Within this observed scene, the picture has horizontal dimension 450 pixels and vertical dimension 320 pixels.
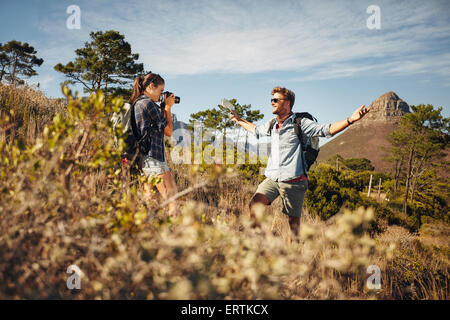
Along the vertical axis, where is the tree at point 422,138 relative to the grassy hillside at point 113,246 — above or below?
above

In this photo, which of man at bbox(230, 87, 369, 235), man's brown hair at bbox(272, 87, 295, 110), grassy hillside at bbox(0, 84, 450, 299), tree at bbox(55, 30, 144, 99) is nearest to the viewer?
grassy hillside at bbox(0, 84, 450, 299)

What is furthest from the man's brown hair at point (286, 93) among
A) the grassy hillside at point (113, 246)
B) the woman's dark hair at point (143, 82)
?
the grassy hillside at point (113, 246)

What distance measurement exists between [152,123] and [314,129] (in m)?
1.81

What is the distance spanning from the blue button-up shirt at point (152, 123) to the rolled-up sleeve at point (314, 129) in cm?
161

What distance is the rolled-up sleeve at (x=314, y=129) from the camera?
2.72 meters

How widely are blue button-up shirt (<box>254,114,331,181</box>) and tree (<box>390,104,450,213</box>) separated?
33.4 meters

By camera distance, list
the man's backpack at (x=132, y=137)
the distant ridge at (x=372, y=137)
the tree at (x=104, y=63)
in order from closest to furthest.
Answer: the man's backpack at (x=132, y=137) → the tree at (x=104, y=63) → the distant ridge at (x=372, y=137)

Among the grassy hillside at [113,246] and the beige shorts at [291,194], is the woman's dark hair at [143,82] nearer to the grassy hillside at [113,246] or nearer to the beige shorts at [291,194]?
the grassy hillside at [113,246]

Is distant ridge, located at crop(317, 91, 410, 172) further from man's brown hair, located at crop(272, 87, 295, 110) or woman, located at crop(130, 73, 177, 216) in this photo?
woman, located at crop(130, 73, 177, 216)

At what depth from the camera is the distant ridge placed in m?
92.4

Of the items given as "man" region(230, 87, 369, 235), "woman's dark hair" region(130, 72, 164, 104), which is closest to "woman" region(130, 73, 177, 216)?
"woman's dark hair" region(130, 72, 164, 104)

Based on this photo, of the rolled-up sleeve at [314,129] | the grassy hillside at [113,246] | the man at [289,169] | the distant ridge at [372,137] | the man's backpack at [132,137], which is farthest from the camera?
the distant ridge at [372,137]
